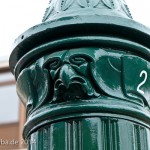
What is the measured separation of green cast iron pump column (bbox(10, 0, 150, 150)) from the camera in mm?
1642

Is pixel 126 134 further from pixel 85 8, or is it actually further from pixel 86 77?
pixel 85 8

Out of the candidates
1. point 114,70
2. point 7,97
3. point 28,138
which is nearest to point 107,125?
point 114,70

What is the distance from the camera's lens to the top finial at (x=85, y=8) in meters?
1.80

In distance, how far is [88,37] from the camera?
172 centimetres

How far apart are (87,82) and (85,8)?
10.8 inches

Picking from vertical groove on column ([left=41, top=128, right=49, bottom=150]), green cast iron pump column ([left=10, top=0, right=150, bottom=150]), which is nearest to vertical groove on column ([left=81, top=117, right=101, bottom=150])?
green cast iron pump column ([left=10, top=0, right=150, bottom=150])

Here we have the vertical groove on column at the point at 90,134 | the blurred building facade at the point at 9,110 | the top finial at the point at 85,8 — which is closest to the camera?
the vertical groove on column at the point at 90,134

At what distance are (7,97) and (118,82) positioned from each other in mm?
10817

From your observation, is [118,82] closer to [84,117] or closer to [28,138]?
[84,117]

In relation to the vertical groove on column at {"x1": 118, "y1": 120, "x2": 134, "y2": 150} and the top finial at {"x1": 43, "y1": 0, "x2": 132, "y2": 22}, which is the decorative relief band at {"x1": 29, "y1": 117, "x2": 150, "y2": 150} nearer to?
the vertical groove on column at {"x1": 118, "y1": 120, "x2": 134, "y2": 150}

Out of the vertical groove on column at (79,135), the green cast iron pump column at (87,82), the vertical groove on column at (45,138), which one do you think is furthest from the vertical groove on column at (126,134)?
the vertical groove on column at (45,138)

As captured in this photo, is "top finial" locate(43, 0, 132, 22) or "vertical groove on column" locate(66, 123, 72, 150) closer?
"vertical groove on column" locate(66, 123, 72, 150)

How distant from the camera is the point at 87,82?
66.1 inches

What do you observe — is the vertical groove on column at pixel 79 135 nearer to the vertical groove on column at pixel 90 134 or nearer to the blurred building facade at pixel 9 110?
the vertical groove on column at pixel 90 134
